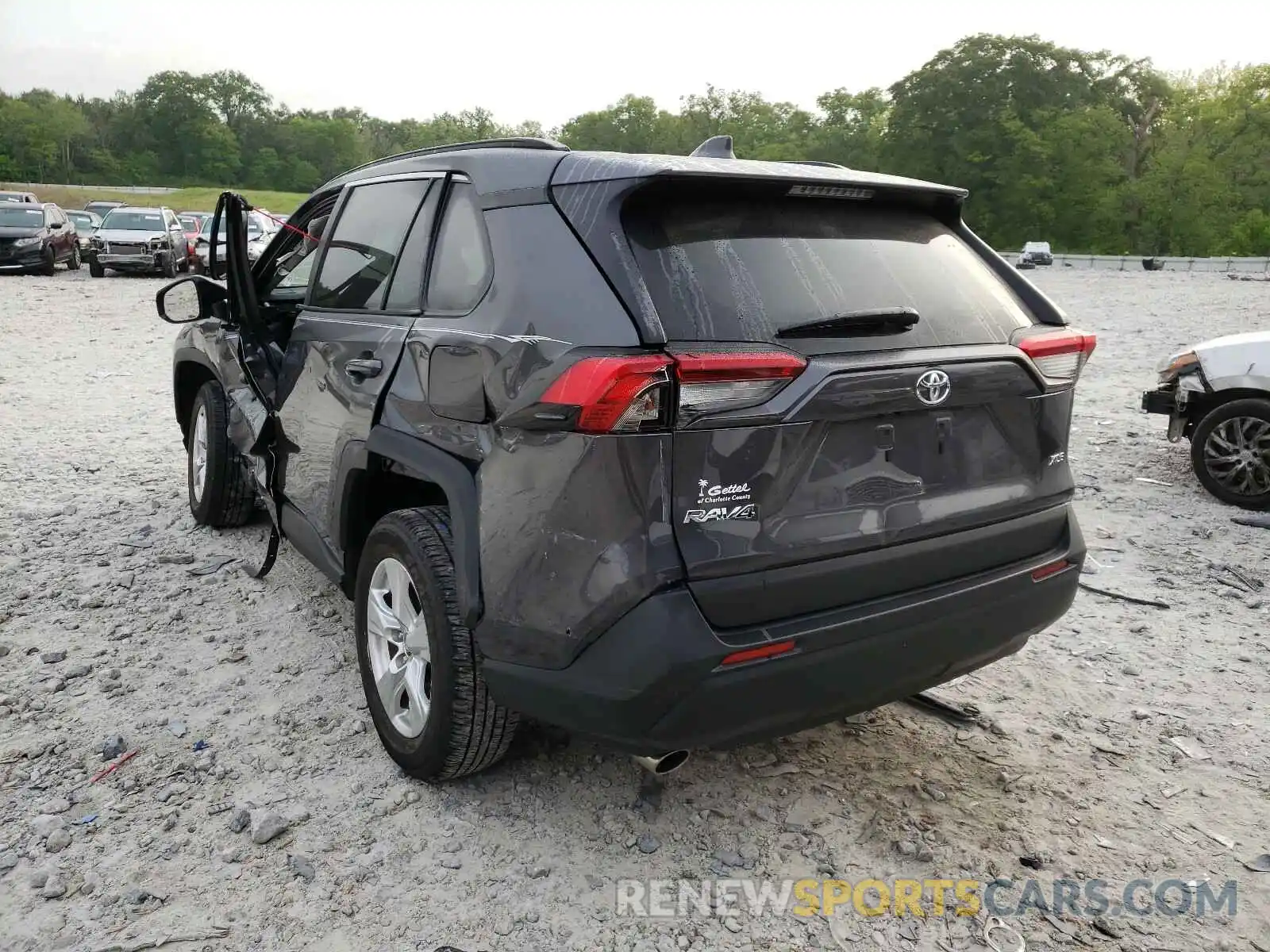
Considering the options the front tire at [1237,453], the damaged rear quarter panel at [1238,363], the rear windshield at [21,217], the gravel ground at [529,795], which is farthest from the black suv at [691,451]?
the rear windshield at [21,217]

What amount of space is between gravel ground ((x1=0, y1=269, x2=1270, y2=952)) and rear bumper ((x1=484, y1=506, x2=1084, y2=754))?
0.53 meters

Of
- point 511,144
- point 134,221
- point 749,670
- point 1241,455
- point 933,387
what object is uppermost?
point 134,221

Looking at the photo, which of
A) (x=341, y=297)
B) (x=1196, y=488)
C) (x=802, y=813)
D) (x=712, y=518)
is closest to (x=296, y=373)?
(x=341, y=297)

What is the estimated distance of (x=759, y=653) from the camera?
2.24 m

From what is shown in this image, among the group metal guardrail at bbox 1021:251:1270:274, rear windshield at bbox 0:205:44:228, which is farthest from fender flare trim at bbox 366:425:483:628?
metal guardrail at bbox 1021:251:1270:274

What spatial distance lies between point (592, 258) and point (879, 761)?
1954 millimetres

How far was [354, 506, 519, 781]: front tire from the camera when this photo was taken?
106 inches

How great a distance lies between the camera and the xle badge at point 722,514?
86.6 inches

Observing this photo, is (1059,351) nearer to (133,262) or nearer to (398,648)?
(398,648)

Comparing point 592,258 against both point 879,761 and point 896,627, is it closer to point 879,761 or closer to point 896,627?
point 896,627

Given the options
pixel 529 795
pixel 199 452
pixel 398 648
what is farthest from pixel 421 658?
pixel 199 452

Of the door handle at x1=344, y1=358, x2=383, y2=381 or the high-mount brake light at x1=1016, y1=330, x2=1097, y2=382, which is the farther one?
the door handle at x1=344, y1=358, x2=383, y2=381

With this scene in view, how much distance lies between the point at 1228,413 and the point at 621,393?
17.9 feet

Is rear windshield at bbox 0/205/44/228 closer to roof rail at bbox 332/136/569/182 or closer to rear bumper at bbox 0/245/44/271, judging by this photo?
A: rear bumper at bbox 0/245/44/271
